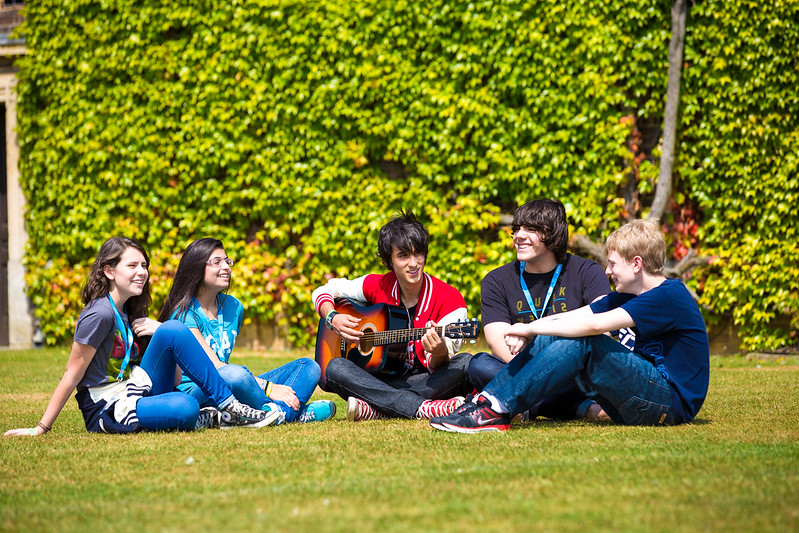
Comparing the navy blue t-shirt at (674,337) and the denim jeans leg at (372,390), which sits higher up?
the navy blue t-shirt at (674,337)

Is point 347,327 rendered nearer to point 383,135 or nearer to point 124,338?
point 124,338

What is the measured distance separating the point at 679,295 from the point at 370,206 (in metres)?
5.00

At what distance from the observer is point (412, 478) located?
2855 mm

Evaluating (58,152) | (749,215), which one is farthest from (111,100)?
(749,215)

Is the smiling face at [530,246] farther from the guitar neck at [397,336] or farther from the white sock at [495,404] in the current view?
the white sock at [495,404]

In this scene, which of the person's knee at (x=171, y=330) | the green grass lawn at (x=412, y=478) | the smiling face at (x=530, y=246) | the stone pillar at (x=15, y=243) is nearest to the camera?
the green grass lawn at (x=412, y=478)

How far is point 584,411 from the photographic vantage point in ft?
14.1

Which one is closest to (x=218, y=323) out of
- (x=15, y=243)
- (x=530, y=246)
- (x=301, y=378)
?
(x=301, y=378)

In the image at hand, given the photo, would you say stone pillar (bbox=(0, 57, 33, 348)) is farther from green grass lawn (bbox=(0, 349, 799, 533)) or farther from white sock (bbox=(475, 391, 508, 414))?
white sock (bbox=(475, 391, 508, 414))

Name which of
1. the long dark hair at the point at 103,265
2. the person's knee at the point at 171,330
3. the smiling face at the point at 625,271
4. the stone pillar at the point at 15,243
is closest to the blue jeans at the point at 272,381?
the person's knee at the point at 171,330

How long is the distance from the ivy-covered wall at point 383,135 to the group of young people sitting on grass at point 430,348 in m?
3.58

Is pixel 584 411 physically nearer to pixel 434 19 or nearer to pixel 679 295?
pixel 679 295

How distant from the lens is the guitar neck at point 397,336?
14.4 feet

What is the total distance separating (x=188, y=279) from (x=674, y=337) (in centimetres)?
251
